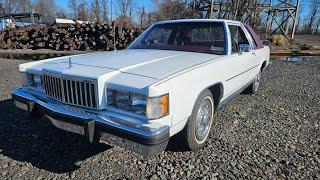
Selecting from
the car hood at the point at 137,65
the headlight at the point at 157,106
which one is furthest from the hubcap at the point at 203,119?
the headlight at the point at 157,106

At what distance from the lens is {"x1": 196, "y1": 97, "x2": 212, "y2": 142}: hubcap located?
10.9 ft

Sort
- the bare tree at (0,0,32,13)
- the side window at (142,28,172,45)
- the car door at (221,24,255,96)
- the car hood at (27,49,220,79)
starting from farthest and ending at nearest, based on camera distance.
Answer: the bare tree at (0,0,32,13) → the side window at (142,28,172,45) → the car door at (221,24,255,96) → the car hood at (27,49,220,79)

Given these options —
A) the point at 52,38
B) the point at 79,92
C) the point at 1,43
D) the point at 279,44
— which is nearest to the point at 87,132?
the point at 79,92

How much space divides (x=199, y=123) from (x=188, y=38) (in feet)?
5.36

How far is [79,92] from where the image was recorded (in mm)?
2883

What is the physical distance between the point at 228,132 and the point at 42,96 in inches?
95.8

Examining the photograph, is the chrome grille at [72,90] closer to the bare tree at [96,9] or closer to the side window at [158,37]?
the side window at [158,37]

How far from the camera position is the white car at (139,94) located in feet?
8.52

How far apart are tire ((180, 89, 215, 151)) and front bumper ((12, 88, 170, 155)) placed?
1.57 feet

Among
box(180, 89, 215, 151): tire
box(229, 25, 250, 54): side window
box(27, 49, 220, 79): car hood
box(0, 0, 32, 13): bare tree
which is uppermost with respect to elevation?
box(0, 0, 32, 13): bare tree

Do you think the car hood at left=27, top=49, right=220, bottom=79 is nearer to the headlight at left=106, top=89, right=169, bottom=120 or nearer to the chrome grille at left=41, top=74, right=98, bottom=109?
the chrome grille at left=41, top=74, right=98, bottom=109

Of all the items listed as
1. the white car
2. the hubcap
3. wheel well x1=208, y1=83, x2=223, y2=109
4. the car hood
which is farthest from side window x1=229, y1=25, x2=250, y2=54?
the hubcap

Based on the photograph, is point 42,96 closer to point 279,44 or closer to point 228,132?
point 228,132

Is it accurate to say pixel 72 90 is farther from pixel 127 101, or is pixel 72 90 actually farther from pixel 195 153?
pixel 195 153
